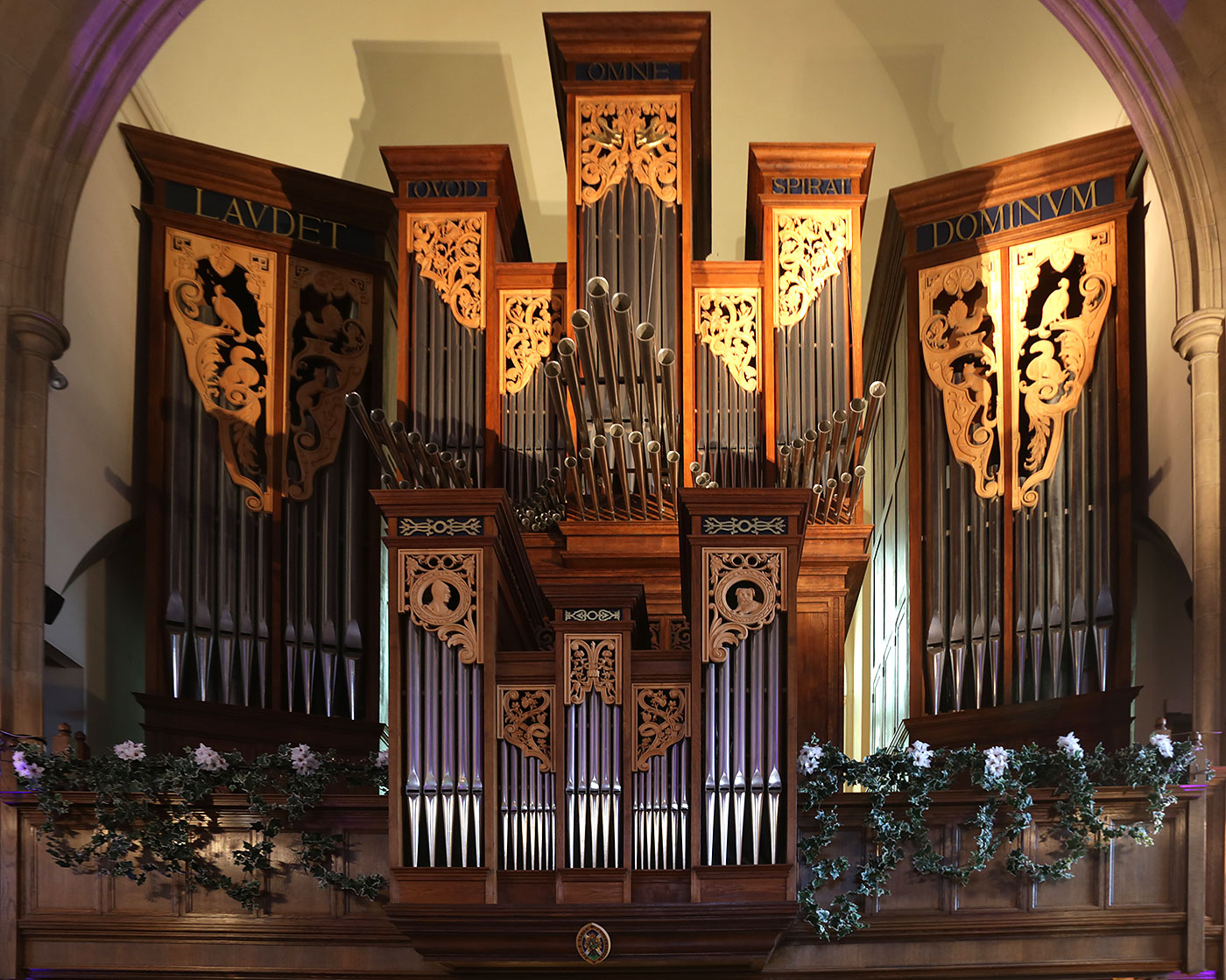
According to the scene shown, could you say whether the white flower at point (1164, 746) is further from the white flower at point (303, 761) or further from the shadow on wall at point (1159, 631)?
the white flower at point (303, 761)

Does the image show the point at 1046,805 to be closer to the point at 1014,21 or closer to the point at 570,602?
the point at 570,602

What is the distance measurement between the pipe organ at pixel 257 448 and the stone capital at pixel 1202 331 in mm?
4800

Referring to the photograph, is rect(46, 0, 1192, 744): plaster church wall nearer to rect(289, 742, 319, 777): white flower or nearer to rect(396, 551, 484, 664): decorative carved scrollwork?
rect(289, 742, 319, 777): white flower

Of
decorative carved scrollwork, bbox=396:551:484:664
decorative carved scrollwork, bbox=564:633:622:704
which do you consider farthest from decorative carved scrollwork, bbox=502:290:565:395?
decorative carved scrollwork, bbox=564:633:622:704

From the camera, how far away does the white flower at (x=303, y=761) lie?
28.3 feet

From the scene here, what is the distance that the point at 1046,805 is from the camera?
8555 millimetres

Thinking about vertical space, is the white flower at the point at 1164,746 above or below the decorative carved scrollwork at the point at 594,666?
below

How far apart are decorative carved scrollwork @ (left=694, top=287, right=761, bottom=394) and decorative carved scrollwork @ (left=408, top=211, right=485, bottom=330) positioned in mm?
1304

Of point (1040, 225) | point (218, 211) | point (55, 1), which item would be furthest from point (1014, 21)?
point (55, 1)

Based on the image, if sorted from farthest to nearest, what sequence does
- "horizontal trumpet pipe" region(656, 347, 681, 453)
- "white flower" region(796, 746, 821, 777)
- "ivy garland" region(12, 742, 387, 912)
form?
"horizontal trumpet pipe" region(656, 347, 681, 453)
"ivy garland" region(12, 742, 387, 912)
"white flower" region(796, 746, 821, 777)

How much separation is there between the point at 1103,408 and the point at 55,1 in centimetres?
605

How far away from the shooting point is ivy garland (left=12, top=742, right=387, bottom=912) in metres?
8.56

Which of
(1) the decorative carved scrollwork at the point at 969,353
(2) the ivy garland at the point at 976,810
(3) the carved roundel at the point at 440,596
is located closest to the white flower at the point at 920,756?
(2) the ivy garland at the point at 976,810

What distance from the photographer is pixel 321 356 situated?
11.2 m
